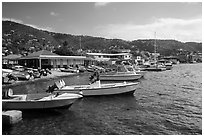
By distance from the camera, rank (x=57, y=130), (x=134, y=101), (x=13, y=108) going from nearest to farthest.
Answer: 1. (x=57, y=130)
2. (x=13, y=108)
3. (x=134, y=101)

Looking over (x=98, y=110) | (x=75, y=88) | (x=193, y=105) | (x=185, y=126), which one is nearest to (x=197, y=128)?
(x=185, y=126)

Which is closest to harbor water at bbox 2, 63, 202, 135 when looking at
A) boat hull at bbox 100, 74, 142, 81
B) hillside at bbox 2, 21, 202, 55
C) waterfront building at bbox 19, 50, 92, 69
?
boat hull at bbox 100, 74, 142, 81

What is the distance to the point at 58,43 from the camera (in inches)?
4653

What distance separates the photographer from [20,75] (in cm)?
A: 2558

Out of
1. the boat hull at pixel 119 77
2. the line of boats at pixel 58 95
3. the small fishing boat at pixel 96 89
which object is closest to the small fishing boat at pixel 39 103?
the line of boats at pixel 58 95

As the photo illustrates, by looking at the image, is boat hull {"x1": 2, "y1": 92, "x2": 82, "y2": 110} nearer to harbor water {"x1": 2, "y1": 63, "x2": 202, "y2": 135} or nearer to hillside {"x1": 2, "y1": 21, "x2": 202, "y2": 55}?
Result: harbor water {"x1": 2, "y1": 63, "x2": 202, "y2": 135}

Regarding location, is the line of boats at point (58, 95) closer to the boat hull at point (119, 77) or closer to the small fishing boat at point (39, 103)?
the small fishing boat at point (39, 103)

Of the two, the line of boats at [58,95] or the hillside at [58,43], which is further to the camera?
the hillside at [58,43]

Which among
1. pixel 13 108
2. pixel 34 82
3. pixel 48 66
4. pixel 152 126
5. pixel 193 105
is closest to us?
pixel 152 126

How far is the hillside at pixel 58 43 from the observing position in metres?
81.3

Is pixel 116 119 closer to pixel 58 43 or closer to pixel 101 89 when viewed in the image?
pixel 101 89

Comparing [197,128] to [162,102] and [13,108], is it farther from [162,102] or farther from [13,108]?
[13,108]

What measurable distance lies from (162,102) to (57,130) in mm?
8566

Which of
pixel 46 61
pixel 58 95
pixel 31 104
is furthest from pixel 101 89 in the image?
pixel 46 61
